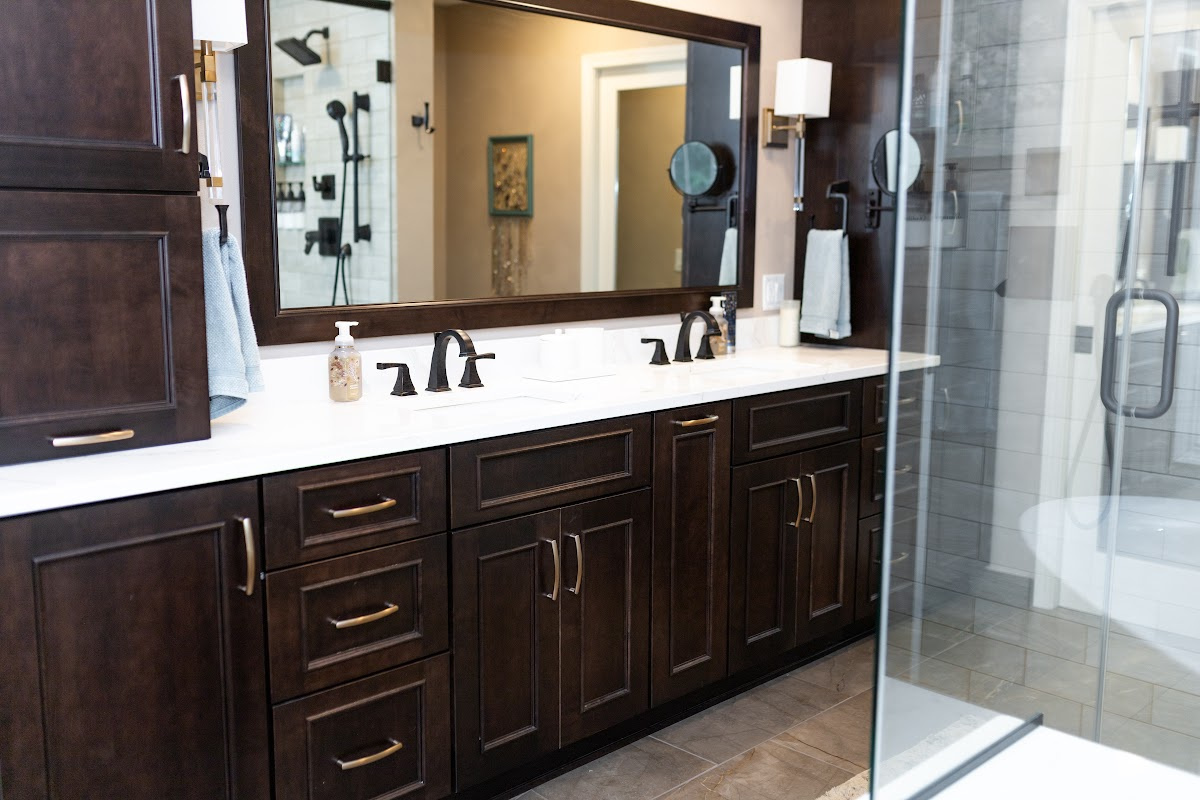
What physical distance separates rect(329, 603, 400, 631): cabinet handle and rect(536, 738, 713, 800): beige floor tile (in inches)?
27.7

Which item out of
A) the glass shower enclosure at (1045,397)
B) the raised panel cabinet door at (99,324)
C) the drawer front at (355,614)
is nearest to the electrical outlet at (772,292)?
the drawer front at (355,614)

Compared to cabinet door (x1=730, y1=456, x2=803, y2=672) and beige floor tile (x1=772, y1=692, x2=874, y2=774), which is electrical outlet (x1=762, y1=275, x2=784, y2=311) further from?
beige floor tile (x1=772, y1=692, x2=874, y2=774)

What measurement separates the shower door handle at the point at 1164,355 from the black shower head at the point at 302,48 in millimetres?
1879

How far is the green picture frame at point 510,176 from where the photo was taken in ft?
10.0

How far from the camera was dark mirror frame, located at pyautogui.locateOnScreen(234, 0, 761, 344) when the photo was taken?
100 inches

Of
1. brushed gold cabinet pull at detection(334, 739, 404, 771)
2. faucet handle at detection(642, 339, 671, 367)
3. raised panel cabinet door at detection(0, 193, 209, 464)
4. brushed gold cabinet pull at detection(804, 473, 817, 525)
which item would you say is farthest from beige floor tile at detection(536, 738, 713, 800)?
raised panel cabinet door at detection(0, 193, 209, 464)

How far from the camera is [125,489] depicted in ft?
6.11

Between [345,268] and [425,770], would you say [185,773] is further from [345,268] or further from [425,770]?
[345,268]

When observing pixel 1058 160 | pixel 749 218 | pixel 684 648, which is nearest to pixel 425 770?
pixel 684 648

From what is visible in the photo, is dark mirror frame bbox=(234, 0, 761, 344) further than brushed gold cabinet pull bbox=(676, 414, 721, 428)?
No

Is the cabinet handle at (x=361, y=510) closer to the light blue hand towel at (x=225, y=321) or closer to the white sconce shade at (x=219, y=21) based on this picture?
the light blue hand towel at (x=225, y=321)

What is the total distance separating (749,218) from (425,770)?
2.25 m

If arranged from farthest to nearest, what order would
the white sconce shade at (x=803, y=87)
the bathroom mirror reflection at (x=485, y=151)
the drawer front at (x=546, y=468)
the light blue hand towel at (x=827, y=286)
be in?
the light blue hand towel at (x=827, y=286) < the white sconce shade at (x=803, y=87) < the bathroom mirror reflection at (x=485, y=151) < the drawer front at (x=546, y=468)

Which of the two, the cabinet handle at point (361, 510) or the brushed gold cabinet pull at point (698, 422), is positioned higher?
the brushed gold cabinet pull at point (698, 422)
